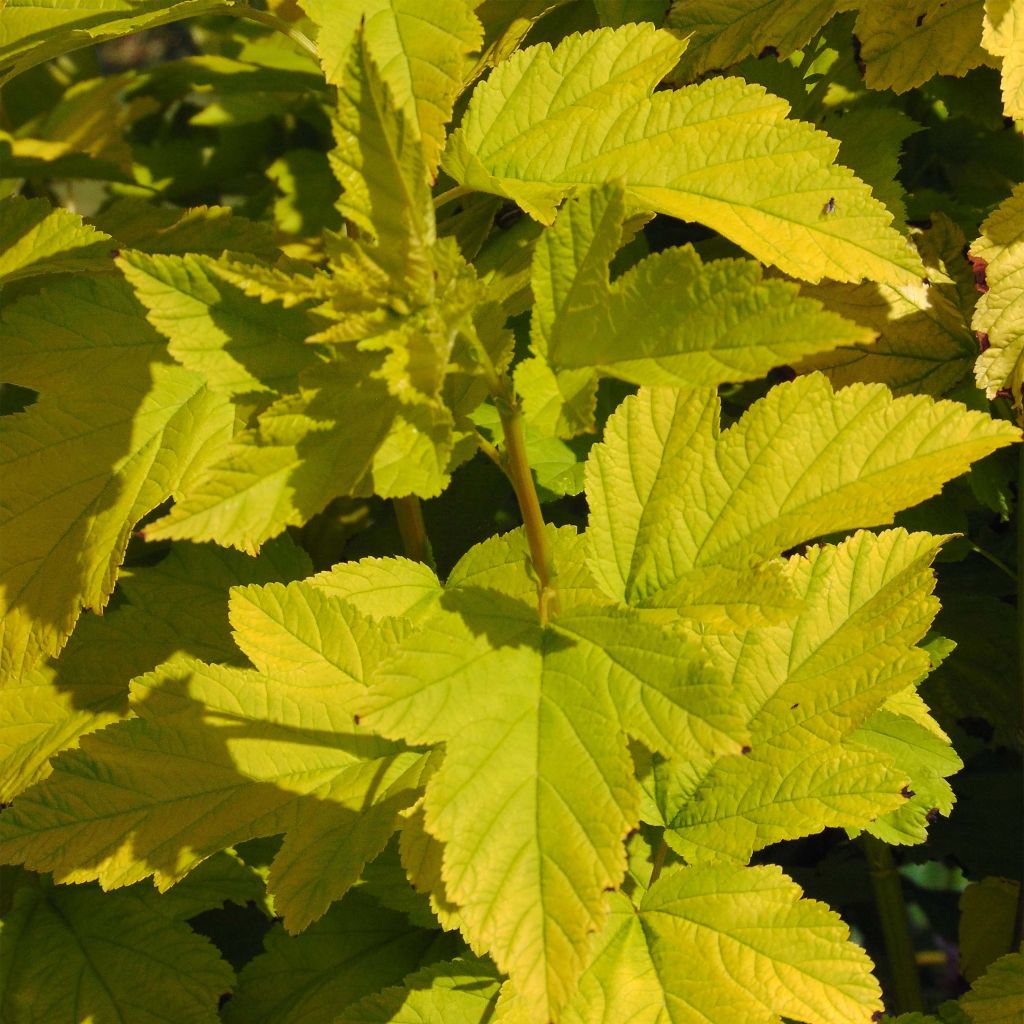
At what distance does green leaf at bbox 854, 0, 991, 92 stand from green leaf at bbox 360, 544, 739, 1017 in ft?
2.27

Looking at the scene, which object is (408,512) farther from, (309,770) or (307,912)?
(307,912)

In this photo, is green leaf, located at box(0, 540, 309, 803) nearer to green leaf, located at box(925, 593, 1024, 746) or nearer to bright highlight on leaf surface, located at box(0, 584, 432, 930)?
bright highlight on leaf surface, located at box(0, 584, 432, 930)

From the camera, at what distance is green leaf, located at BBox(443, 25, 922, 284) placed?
90 centimetres

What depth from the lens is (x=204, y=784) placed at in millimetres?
957

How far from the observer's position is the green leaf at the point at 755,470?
793 mm

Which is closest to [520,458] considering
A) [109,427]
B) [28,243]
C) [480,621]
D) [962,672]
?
[480,621]

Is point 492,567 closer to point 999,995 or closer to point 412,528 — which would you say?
point 412,528

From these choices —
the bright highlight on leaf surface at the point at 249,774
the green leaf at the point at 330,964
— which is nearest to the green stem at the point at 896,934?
the green leaf at the point at 330,964

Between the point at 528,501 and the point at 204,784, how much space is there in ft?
1.32

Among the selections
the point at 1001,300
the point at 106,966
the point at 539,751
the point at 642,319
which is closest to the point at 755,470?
the point at 642,319

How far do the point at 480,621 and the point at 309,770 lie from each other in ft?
0.86

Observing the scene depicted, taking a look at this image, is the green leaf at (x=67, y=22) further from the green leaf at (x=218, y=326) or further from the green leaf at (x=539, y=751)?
the green leaf at (x=539, y=751)

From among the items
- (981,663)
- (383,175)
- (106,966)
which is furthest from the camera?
(981,663)

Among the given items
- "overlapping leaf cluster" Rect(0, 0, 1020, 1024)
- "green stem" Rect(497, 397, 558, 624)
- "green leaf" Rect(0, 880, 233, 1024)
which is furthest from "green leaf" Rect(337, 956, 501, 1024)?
"green stem" Rect(497, 397, 558, 624)
